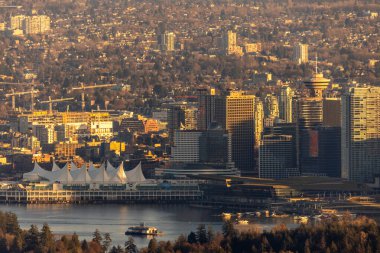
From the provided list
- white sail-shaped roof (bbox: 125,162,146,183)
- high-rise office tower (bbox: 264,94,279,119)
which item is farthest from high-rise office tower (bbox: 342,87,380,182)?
high-rise office tower (bbox: 264,94,279,119)

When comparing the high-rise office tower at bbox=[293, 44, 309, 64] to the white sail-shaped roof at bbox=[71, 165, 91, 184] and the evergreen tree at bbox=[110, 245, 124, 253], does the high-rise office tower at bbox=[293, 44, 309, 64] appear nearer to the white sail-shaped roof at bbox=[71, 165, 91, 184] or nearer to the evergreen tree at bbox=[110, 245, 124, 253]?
the white sail-shaped roof at bbox=[71, 165, 91, 184]

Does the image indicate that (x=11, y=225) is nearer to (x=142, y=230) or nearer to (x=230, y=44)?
(x=142, y=230)

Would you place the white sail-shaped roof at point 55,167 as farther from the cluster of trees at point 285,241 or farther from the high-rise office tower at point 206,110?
the cluster of trees at point 285,241

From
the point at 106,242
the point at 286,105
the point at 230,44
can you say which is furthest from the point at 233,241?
the point at 230,44

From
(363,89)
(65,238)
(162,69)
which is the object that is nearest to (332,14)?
(162,69)

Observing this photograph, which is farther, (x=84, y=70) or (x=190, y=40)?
(x=190, y=40)

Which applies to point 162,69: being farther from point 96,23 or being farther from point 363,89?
point 363,89
